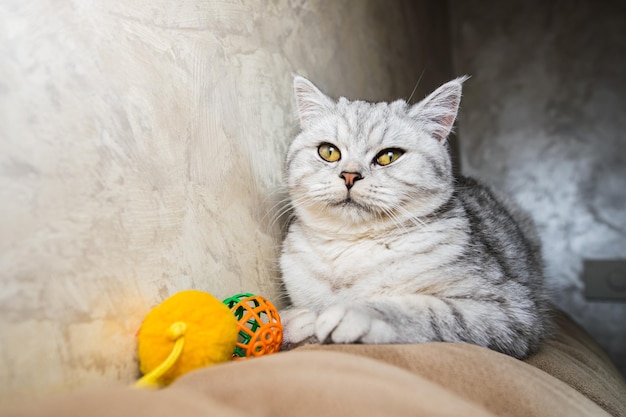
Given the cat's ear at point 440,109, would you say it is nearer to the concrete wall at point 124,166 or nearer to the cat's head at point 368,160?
the cat's head at point 368,160

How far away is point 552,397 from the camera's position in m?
0.91

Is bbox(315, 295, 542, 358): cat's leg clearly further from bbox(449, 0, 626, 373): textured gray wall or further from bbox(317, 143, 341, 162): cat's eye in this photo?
bbox(449, 0, 626, 373): textured gray wall

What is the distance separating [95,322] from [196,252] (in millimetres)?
312

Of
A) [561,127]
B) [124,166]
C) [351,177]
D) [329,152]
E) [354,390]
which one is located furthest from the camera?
[561,127]

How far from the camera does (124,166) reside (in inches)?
38.3

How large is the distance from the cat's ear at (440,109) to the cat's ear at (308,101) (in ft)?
0.80

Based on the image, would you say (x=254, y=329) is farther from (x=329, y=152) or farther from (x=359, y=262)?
(x=329, y=152)

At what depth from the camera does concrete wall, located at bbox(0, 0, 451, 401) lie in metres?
0.76

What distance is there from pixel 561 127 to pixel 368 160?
2.42m

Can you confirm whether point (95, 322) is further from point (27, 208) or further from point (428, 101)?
point (428, 101)

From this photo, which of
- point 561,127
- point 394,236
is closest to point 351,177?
point 394,236

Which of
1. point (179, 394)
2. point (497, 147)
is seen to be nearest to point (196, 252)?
point (179, 394)

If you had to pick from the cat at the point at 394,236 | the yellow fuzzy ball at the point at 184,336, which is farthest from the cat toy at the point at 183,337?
the cat at the point at 394,236

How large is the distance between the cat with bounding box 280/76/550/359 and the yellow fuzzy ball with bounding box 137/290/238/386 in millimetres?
280
